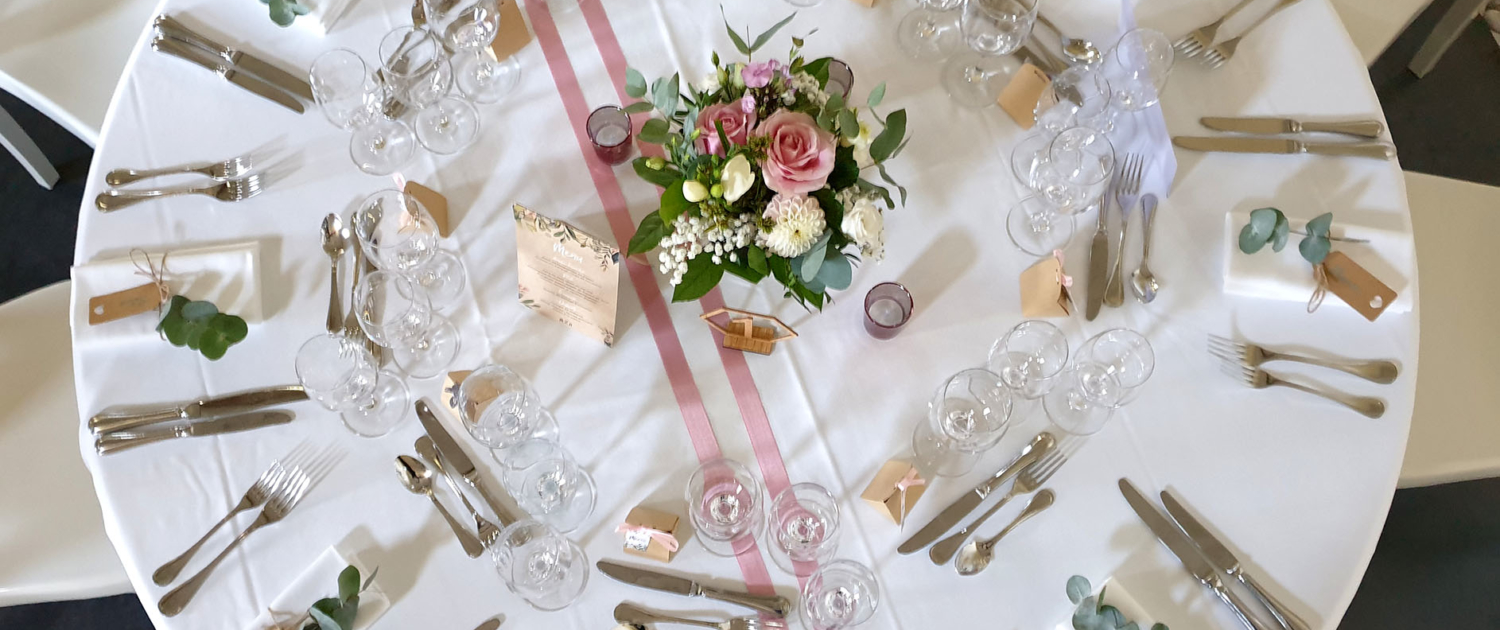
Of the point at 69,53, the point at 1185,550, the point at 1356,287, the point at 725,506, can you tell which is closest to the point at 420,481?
the point at 725,506

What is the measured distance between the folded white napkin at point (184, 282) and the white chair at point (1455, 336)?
221cm

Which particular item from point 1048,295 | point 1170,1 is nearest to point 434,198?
point 1048,295

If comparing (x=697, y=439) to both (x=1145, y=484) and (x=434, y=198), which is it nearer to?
(x=434, y=198)

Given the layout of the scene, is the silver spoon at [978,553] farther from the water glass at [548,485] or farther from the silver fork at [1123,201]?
the water glass at [548,485]

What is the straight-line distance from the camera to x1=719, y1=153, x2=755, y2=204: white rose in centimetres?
124

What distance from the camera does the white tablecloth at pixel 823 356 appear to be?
56.9 inches

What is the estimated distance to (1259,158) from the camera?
67.5 inches

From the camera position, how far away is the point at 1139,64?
66.4 inches

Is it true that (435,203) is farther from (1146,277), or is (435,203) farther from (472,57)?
(1146,277)

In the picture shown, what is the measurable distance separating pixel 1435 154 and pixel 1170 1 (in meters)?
1.84

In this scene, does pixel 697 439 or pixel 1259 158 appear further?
pixel 1259 158

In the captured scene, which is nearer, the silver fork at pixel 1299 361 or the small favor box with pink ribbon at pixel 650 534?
the small favor box with pink ribbon at pixel 650 534

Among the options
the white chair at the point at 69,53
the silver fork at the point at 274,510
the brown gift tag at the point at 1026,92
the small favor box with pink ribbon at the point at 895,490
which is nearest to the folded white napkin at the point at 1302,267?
the brown gift tag at the point at 1026,92

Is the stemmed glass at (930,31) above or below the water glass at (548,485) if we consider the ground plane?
above
